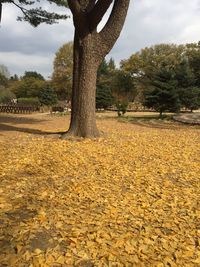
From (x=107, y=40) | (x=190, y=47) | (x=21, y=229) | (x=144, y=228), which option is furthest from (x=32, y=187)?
(x=190, y=47)

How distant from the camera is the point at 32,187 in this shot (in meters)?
5.38

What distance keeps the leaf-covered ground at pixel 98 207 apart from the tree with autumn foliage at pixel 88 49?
182cm

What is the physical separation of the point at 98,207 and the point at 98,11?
6.55 metres

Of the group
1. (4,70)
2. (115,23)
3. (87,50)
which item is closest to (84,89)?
(87,50)

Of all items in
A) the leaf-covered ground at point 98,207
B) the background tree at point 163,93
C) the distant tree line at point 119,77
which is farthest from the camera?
the distant tree line at point 119,77

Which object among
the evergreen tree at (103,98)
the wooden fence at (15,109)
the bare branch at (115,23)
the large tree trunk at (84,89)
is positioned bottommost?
the wooden fence at (15,109)

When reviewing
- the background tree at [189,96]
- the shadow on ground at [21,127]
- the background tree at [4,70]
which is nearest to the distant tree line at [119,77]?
the background tree at [4,70]

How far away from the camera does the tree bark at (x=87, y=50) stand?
9.77m

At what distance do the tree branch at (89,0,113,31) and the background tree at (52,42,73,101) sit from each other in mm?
48452

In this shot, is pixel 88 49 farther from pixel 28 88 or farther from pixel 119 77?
pixel 28 88

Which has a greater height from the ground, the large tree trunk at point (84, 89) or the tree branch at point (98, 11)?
the tree branch at point (98, 11)

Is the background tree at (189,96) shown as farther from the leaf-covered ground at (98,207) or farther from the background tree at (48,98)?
the background tree at (48,98)

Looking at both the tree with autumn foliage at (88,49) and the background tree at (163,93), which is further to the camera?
the background tree at (163,93)

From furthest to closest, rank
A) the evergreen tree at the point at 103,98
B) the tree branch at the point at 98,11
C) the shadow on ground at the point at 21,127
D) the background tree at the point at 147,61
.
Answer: the background tree at the point at 147,61 < the evergreen tree at the point at 103,98 < the shadow on ground at the point at 21,127 < the tree branch at the point at 98,11
